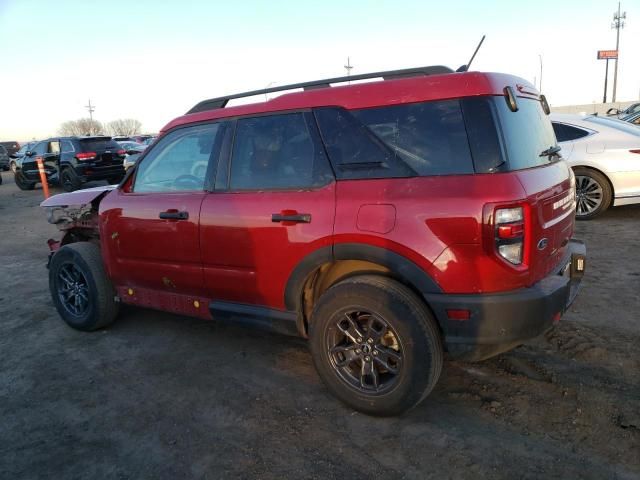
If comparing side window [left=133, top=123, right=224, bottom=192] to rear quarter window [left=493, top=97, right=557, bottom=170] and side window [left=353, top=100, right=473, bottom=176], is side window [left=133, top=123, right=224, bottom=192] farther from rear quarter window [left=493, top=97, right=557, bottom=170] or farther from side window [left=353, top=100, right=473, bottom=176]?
rear quarter window [left=493, top=97, right=557, bottom=170]

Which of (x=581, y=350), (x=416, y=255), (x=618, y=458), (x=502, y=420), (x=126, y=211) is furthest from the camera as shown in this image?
(x=126, y=211)

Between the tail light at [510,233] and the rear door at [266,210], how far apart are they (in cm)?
90

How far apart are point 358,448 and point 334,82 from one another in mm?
2156

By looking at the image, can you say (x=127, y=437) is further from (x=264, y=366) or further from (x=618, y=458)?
(x=618, y=458)

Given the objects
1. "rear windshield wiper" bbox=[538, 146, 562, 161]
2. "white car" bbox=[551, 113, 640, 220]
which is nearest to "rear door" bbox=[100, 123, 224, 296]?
"rear windshield wiper" bbox=[538, 146, 562, 161]

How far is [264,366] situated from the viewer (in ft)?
11.4

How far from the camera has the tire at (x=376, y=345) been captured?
2.53m

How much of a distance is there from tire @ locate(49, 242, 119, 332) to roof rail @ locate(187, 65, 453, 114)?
1.62 metres

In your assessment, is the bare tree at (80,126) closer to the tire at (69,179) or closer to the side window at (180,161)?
the tire at (69,179)

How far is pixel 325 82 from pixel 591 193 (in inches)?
231


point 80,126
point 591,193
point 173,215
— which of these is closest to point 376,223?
point 173,215

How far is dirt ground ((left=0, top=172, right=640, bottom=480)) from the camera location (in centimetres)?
239

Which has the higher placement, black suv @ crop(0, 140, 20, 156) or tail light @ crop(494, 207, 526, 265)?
black suv @ crop(0, 140, 20, 156)

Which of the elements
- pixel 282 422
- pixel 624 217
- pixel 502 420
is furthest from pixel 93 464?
pixel 624 217
